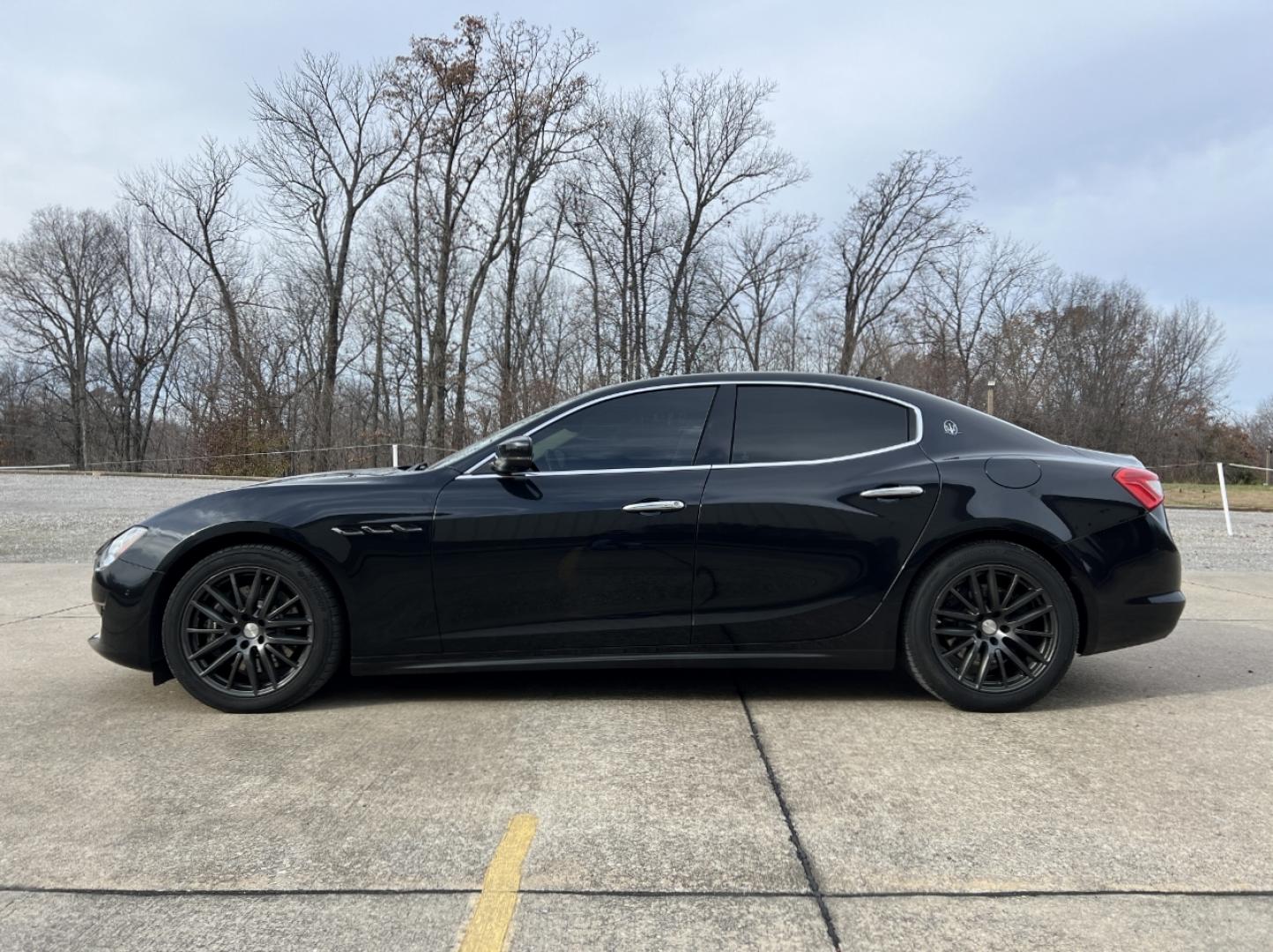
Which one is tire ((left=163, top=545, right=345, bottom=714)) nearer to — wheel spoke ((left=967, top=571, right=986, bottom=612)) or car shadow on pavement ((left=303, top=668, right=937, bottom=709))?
car shadow on pavement ((left=303, top=668, right=937, bottom=709))

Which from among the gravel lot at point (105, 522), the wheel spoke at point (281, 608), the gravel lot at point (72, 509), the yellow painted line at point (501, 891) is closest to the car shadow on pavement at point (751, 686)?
the wheel spoke at point (281, 608)

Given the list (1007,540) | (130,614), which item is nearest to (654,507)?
(1007,540)

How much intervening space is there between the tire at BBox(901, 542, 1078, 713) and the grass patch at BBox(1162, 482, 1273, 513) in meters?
18.8

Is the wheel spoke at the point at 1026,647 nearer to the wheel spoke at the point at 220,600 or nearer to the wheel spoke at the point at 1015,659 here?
the wheel spoke at the point at 1015,659

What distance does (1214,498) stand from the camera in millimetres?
25500

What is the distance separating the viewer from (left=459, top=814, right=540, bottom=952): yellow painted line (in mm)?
1941

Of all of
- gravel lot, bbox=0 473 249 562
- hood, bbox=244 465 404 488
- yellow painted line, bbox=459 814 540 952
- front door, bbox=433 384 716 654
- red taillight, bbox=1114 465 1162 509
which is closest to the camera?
yellow painted line, bbox=459 814 540 952

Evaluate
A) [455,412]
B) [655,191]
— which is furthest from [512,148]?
[455,412]

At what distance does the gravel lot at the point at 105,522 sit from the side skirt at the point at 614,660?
257 inches

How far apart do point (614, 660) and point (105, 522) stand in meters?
9.80

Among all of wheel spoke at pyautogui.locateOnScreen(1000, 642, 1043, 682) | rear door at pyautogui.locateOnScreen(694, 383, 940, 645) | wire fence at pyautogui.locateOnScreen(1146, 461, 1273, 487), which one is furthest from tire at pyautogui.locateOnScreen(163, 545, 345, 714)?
wire fence at pyautogui.locateOnScreen(1146, 461, 1273, 487)

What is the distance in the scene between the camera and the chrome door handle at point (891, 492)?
359 centimetres

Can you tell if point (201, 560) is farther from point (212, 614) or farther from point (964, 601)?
point (964, 601)

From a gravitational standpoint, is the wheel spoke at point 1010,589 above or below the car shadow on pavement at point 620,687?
above
